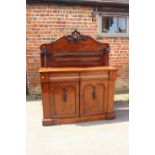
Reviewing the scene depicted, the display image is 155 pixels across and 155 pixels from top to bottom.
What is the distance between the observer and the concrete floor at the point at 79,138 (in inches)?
119

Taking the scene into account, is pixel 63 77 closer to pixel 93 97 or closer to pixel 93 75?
pixel 93 75

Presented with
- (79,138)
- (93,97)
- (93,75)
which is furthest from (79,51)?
(79,138)

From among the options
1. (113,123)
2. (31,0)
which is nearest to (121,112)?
(113,123)

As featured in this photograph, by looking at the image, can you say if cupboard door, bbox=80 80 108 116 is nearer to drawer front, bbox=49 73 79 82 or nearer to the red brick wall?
drawer front, bbox=49 73 79 82

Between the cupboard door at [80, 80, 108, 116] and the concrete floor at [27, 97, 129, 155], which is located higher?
the cupboard door at [80, 80, 108, 116]

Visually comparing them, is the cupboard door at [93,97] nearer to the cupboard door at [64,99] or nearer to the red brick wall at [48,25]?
the cupboard door at [64,99]

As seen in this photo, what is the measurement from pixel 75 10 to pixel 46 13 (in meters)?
0.72

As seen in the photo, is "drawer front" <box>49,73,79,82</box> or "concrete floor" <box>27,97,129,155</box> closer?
"concrete floor" <box>27,97,129,155</box>

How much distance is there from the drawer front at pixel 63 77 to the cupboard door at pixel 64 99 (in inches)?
2.9

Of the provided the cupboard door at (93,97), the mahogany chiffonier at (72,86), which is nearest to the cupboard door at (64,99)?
the mahogany chiffonier at (72,86)

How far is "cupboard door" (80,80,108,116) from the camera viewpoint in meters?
3.99

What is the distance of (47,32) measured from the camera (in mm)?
5422

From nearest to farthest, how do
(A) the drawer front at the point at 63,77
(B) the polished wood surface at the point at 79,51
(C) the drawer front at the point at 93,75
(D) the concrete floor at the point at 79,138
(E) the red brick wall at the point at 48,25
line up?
(D) the concrete floor at the point at 79,138
(A) the drawer front at the point at 63,77
(C) the drawer front at the point at 93,75
(B) the polished wood surface at the point at 79,51
(E) the red brick wall at the point at 48,25

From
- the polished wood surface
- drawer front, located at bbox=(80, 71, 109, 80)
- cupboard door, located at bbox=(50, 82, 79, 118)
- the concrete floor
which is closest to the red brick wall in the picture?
the polished wood surface
